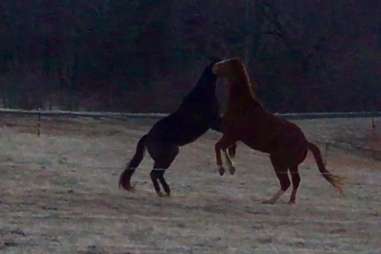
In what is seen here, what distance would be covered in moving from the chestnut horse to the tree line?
27.6 m

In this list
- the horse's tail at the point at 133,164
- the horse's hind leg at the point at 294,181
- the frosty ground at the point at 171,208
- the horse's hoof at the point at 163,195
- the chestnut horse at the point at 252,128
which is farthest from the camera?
the horse's tail at the point at 133,164

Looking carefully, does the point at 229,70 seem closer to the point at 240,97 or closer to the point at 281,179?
the point at 240,97

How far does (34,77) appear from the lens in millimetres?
45312

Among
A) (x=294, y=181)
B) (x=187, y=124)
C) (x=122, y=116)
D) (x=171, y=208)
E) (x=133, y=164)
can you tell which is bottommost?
(x=122, y=116)

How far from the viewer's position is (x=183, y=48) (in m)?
48.4

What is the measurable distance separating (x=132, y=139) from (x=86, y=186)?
1298 centimetres

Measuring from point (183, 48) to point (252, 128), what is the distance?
108 ft

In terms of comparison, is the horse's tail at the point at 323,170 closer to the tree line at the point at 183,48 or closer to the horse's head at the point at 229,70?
the horse's head at the point at 229,70

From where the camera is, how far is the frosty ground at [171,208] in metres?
11.9

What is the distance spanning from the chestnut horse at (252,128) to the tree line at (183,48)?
90.6ft

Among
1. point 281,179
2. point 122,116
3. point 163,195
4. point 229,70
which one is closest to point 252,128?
point 229,70

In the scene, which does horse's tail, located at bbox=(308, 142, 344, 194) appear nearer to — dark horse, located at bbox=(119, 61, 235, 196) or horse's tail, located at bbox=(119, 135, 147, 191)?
dark horse, located at bbox=(119, 61, 235, 196)

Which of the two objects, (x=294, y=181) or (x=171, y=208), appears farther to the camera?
(x=294, y=181)

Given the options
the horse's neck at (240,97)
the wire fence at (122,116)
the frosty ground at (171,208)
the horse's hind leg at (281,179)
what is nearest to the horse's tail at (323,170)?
the frosty ground at (171,208)
